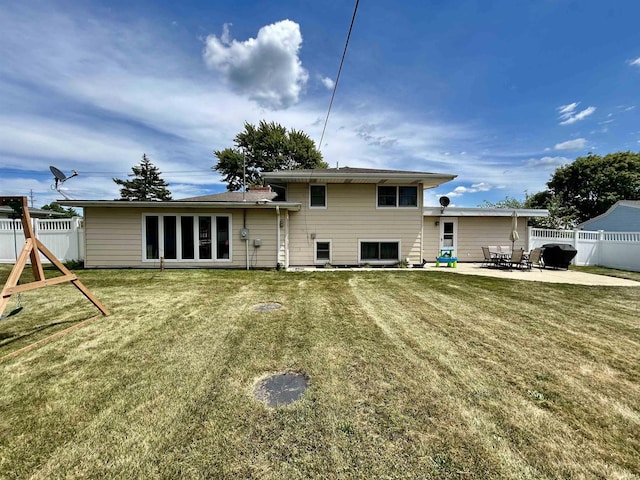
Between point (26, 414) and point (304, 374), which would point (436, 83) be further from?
point (26, 414)

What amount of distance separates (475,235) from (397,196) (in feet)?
15.3

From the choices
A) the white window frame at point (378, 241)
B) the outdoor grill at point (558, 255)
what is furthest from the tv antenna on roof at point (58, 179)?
the outdoor grill at point (558, 255)

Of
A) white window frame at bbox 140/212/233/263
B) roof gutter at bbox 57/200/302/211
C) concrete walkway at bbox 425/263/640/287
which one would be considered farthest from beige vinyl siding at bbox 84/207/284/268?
concrete walkway at bbox 425/263/640/287

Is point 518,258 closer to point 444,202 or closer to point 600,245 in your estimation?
point 444,202

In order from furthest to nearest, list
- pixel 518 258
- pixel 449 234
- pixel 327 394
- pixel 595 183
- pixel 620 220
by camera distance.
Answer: pixel 595 183 < pixel 620 220 < pixel 449 234 < pixel 518 258 < pixel 327 394

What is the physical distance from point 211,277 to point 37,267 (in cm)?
466

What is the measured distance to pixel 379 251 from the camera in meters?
11.2

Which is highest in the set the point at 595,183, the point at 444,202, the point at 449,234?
the point at 595,183

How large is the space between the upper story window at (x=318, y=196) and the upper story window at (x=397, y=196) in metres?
2.32

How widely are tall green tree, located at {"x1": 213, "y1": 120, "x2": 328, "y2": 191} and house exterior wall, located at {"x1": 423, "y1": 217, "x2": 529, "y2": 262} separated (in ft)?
67.1

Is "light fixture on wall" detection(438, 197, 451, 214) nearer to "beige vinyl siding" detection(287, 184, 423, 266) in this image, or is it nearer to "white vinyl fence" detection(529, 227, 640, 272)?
"beige vinyl siding" detection(287, 184, 423, 266)

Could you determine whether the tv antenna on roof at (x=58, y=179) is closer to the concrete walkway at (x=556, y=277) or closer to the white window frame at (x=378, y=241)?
the white window frame at (x=378, y=241)

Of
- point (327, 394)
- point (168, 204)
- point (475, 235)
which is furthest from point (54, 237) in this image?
point (475, 235)

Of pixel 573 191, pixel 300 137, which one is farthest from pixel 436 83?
pixel 573 191
